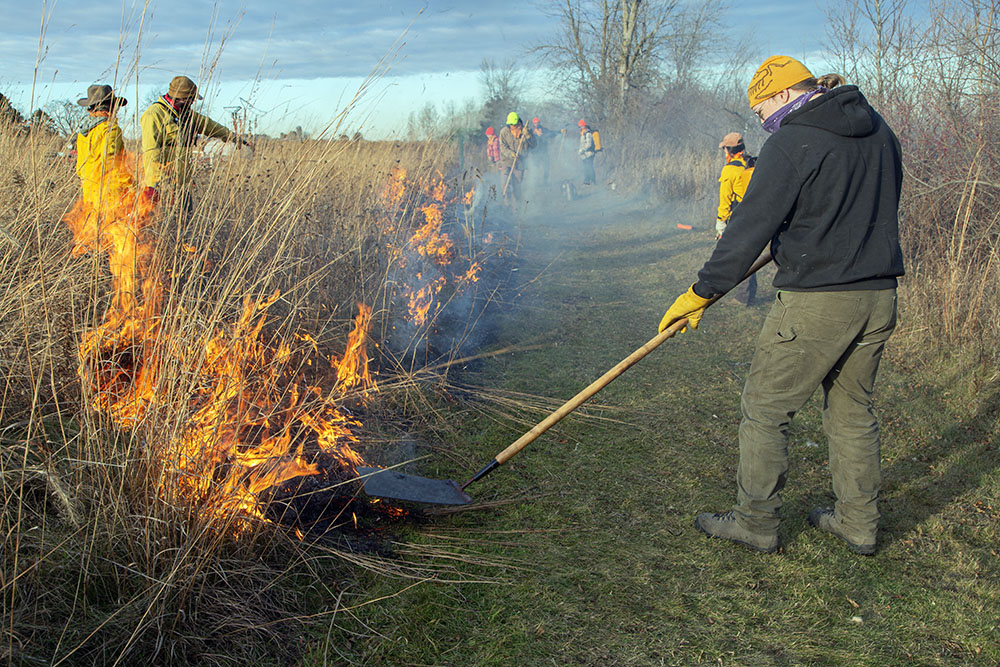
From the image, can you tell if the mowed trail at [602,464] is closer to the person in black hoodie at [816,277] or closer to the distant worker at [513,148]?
the person in black hoodie at [816,277]

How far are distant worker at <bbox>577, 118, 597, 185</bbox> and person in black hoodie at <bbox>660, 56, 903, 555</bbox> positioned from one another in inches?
592

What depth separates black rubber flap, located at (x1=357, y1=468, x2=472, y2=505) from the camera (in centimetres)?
310

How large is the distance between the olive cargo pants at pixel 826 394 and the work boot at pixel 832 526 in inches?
1.0

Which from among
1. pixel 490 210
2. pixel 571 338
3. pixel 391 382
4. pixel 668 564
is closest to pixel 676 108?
pixel 490 210

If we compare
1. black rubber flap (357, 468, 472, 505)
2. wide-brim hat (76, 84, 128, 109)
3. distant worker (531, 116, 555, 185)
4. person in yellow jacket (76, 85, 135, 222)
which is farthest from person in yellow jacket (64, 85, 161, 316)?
distant worker (531, 116, 555, 185)

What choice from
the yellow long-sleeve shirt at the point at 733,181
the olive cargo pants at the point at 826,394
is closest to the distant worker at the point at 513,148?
the yellow long-sleeve shirt at the point at 733,181

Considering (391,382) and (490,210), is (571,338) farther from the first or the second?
(490,210)

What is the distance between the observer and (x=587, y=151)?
58.5 ft

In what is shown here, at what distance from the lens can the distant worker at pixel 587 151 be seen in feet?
57.3

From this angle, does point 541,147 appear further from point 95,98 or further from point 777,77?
point 777,77

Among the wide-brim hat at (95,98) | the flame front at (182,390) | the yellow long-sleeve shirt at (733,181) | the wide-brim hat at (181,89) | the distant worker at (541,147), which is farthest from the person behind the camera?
the distant worker at (541,147)

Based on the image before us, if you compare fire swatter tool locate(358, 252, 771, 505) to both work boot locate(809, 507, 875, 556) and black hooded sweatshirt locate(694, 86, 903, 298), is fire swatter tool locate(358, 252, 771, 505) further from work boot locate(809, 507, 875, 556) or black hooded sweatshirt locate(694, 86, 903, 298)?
work boot locate(809, 507, 875, 556)

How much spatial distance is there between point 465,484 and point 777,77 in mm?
2527

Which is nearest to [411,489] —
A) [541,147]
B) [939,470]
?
[939,470]
